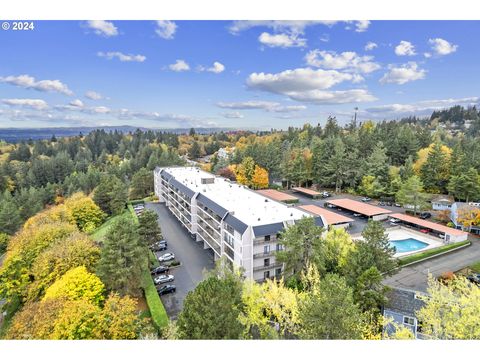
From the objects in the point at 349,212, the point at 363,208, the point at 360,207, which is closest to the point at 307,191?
the point at 349,212

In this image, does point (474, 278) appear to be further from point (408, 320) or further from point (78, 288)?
point (78, 288)

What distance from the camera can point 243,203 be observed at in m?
22.9

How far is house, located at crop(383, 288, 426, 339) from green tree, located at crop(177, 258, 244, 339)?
678 centimetres

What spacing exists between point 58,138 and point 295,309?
90874mm

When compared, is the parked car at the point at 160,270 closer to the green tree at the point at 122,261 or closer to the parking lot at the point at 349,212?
the green tree at the point at 122,261

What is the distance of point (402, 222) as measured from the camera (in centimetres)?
2972

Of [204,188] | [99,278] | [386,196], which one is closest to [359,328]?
[99,278]

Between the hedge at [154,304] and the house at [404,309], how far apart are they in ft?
34.6

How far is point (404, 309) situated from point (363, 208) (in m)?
19.9

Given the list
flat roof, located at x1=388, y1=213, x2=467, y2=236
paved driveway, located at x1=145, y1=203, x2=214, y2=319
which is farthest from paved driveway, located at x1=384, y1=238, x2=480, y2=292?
paved driveway, located at x1=145, y1=203, x2=214, y2=319

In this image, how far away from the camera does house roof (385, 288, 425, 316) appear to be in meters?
13.8

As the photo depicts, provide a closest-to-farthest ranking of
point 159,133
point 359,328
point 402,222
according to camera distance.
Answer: point 359,328 < point 402,222 < point 159,133

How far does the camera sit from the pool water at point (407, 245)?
79.5 feet
